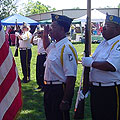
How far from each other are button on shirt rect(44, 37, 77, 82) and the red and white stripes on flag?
62cm

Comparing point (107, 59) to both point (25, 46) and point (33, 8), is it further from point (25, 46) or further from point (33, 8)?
point (33, 8)

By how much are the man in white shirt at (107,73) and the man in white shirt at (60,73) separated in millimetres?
224

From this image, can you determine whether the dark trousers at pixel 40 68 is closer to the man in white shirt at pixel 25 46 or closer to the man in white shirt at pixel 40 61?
the man in white shirt at pixel 40 61

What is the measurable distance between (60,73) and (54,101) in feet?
1.34

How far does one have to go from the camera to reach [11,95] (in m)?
2.69

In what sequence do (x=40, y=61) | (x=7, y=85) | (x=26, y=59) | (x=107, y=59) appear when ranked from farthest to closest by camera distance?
(x=26, y=59), (x=40, y=61), (x=107, y=59), (x=7, y=85)

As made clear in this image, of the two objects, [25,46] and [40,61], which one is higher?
[25,46]

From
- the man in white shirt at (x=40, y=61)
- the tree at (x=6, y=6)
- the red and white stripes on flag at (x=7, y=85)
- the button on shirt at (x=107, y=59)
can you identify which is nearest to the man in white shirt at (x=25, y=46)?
the man in white shirt at (x=40, y=61)

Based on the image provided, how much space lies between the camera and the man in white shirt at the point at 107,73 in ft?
9.73

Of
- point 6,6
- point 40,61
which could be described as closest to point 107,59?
point 40,61

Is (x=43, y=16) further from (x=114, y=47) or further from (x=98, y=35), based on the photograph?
(x=114, y=47)

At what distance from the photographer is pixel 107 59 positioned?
2953 millimetres

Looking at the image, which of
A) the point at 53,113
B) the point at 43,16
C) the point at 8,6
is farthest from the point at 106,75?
the point at 8,6

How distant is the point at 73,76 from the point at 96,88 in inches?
13.8
